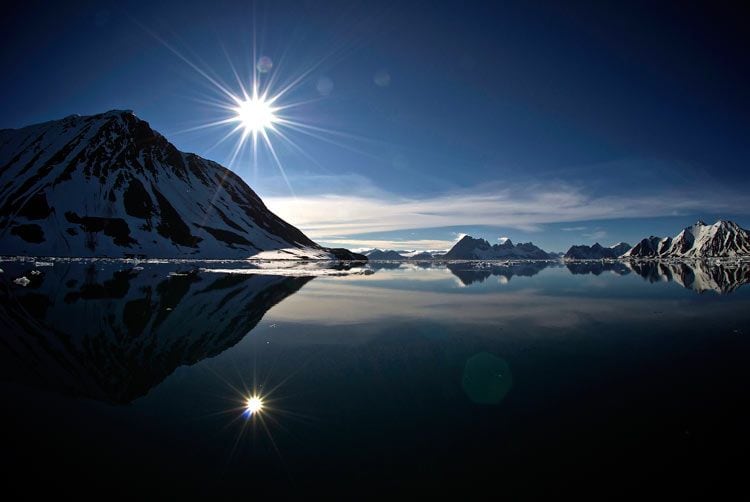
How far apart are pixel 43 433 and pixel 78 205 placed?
213993 mm

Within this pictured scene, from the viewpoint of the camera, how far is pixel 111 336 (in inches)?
636

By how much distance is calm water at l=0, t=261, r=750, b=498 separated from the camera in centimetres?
645

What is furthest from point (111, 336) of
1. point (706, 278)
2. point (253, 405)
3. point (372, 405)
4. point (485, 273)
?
point (706, 278)

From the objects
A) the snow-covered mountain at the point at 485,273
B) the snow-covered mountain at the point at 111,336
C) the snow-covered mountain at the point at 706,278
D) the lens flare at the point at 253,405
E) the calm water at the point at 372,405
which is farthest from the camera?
the snow-covered mountain at the point at 485,273

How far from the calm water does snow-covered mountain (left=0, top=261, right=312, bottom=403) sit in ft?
0.36

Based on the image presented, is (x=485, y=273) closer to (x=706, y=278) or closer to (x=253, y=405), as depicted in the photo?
(x=706, y=278)

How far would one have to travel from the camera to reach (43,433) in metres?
7.82

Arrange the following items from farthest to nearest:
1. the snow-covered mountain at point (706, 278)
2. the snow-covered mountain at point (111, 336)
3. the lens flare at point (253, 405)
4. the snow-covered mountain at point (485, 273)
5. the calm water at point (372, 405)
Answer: the snow-covered mountain at point (485, 273) < the snow-covered mountain at point (706, 278) < the snow-covered mountain at point (111, 336) < the lens flare at point (253, 405) < the calm water at point (372, 405)

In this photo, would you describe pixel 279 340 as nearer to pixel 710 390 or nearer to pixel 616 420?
pixel 616 420

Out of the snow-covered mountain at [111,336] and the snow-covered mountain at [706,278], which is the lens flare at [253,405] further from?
the snow-covered mountain at [706,278]

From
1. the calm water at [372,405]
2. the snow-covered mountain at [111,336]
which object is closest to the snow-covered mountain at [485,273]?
the calm water at [372,405]

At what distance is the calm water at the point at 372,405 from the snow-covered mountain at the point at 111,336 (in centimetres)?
11

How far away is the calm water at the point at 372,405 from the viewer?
645 cm

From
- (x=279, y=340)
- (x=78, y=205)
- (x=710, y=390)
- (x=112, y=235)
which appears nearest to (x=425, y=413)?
(x=710, y=390)
